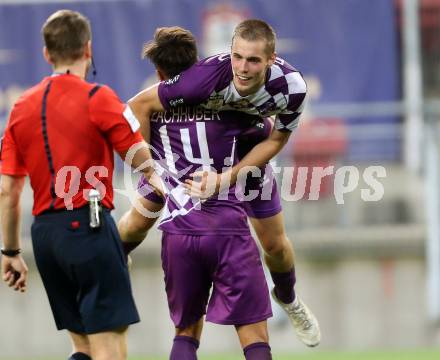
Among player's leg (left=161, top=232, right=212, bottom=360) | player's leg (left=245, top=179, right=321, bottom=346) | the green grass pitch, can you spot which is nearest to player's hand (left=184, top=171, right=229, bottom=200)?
player's leg (left=161, top=232, right=212, bottom=360)

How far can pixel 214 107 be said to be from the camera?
5.27 m

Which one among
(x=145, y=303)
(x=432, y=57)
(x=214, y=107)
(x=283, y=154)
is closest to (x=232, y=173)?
(x=214, y=107)

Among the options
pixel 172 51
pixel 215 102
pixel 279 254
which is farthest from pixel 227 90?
pixel 279 254

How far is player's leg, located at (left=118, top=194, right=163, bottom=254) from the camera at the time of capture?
5684 mm

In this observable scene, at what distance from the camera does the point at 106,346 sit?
15.8ft

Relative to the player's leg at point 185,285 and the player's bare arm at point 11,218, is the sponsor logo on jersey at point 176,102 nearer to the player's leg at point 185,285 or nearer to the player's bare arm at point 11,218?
the player's leg at point 185,285

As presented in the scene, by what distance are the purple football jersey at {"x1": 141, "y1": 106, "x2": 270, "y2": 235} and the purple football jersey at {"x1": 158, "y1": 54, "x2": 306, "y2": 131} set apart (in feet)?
0.29

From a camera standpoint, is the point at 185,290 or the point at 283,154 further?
the point at 283,154

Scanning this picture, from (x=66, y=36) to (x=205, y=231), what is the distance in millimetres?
1211

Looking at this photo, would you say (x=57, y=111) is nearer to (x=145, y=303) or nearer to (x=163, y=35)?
(x=163, y=35)

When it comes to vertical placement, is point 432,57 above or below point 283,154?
above

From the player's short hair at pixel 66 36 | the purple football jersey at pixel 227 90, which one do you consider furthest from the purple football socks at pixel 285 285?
the player's short hair at pixel 66 36

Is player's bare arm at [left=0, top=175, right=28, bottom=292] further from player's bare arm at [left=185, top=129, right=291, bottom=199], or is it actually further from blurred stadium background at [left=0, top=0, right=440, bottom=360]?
blurred stadium background at [left=0, top=0, right=440, bottom=360]

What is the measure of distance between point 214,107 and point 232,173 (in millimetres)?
323
